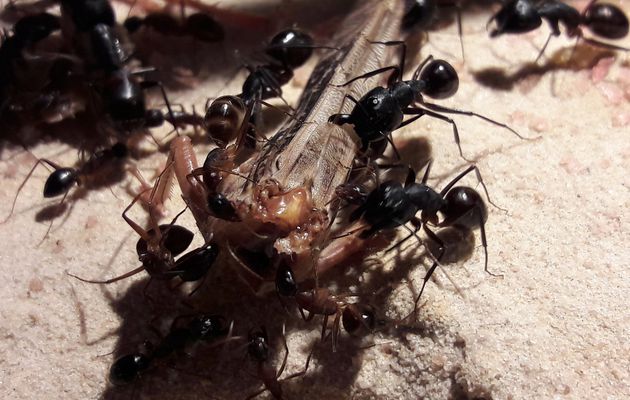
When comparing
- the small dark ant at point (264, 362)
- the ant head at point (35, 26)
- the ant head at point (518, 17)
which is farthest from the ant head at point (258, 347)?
the ant head at point (35, 26)

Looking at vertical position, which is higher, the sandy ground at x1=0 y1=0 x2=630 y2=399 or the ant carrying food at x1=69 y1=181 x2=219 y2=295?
the ant carrying food at x1=69 y1=181 x2=219 y2=295

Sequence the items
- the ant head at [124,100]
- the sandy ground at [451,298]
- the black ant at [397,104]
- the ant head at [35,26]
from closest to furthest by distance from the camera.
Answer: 1. the sandy ground at [451,298]
2. the black ant at [397,104]
3. the ant head at [124,100]
4. the ant head at [35,26]

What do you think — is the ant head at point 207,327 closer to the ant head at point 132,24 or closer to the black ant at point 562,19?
the ant head at point 132,24

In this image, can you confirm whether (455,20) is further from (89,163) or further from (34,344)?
(34,344)

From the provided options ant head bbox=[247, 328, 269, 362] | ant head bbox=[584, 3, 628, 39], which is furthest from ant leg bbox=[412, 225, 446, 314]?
ant head bbox=[584, 3, 628, 39]

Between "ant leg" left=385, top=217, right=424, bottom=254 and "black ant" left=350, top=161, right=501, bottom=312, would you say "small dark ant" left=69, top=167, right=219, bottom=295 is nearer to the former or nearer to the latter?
"black ant" left=350, top=161, right=501, bottom=312

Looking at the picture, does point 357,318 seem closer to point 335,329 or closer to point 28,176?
point 335,329
